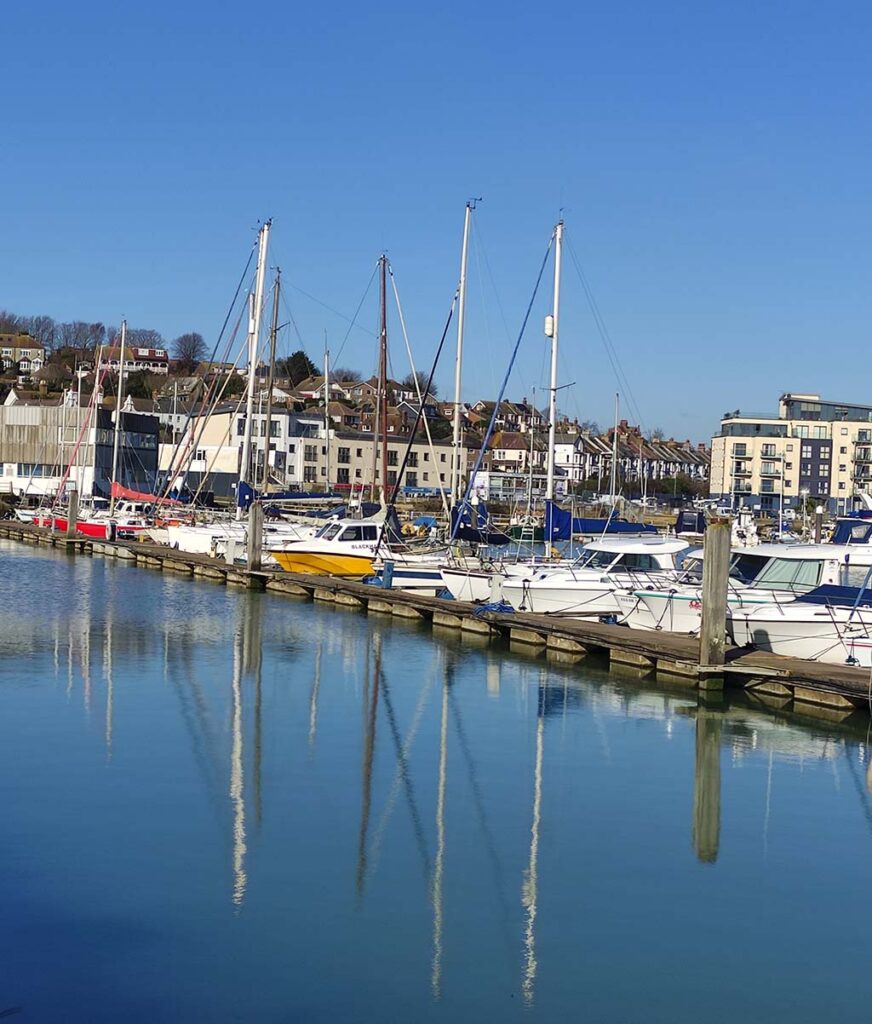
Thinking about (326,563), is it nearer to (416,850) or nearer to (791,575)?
(791,575)

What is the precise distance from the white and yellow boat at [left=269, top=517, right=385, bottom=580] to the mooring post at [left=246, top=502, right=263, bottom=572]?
0.95m

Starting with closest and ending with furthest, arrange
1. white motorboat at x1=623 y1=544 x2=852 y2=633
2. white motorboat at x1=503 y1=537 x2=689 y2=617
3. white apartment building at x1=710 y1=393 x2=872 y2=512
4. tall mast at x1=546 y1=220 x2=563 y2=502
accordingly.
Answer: white motorboat at x1=623 y1=544 x2=852 y2=633 → white motorboat at x1=503 y1=537 x2=689 y2=617 → tall mast at x1=546 y1=220 x2=563 y2=502 → white apartment building at x1=710 y1=393 x2=872 y2=512

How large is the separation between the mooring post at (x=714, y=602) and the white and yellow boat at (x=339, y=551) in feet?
70.6

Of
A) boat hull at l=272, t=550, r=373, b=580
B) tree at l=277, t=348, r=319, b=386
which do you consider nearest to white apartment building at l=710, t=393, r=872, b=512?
tree at l=277, t=348, r=319, b=386

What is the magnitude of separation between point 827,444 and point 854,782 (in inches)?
4991

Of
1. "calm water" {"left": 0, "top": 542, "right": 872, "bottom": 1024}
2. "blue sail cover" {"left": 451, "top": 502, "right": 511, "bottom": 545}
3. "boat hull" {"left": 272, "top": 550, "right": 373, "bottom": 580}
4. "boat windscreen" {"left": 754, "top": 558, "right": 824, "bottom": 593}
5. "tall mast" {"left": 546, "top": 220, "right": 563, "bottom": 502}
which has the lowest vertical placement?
"calm water" {"left": 0, "top": 542, "right": 872, "bottom": 1024}

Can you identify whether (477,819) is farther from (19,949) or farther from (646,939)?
(19,949)

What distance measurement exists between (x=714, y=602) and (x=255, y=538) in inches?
1012

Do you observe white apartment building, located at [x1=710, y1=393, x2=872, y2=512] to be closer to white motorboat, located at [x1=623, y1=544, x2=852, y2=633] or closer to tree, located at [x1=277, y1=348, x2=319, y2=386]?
tree, located at [x1=277, y1=348, x2=319, y2=386]

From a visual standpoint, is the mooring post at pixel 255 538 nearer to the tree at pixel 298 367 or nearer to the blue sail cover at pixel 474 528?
the blue sail cover at pixel 474 528

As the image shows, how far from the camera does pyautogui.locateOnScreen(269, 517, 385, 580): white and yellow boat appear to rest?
48.7 m

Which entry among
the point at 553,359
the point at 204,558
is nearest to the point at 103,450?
the point at 204,558

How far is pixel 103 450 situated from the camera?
3959 inches

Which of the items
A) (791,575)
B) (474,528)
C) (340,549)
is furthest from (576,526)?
(791,575)
